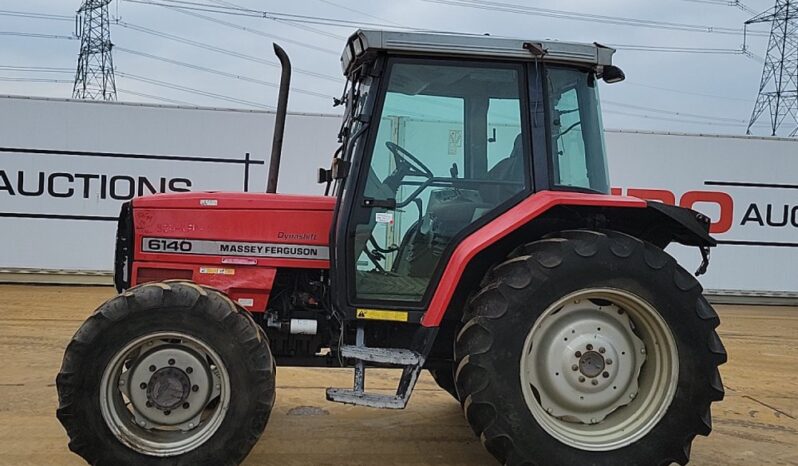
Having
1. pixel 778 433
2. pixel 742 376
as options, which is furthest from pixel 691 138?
pixel 778 433

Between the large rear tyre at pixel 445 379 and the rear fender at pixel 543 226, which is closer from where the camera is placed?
the rear fender at pixel 543 226

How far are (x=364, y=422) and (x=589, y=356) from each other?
1.77m

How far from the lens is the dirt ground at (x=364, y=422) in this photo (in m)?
4.14

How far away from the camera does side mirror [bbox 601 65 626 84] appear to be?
394 cm

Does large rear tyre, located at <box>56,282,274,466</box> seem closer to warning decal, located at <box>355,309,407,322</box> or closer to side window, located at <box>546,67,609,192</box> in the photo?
warning decal, located at <box>355,309,407,322</box>

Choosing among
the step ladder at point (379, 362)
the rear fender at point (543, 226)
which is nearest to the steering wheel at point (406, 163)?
the rear fender at point (543, 226)

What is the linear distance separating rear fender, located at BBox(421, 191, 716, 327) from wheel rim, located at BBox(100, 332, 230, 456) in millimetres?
1120

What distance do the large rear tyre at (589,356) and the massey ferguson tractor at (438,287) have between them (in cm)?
1

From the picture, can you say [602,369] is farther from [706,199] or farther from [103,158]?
[103,158]

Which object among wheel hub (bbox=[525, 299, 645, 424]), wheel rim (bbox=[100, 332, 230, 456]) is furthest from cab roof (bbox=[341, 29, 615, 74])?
wheel rim (bbox=[100, 332, 230, 456])

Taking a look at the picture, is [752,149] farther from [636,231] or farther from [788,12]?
[788,12]

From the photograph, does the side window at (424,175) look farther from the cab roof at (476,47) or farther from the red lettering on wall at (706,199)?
the red lettering on wall at (706,199)

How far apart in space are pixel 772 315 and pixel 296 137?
8.23 metres

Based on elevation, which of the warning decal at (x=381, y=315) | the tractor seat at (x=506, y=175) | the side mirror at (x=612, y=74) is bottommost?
the warning decal at (x=381, y=315)
